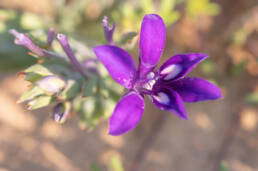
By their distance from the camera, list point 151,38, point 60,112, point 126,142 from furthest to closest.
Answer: point 126,142
point 60,112
point 151,38

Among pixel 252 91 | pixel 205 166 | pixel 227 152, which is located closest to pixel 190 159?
pixel 205 166

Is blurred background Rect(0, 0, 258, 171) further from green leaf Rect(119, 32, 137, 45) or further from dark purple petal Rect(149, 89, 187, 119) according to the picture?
dark purple petal Rect(149, 89, 187, 119)

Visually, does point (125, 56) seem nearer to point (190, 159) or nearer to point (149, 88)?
point (149, 88)

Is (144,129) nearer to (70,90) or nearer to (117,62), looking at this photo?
(70,90)

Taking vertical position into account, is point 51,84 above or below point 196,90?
above

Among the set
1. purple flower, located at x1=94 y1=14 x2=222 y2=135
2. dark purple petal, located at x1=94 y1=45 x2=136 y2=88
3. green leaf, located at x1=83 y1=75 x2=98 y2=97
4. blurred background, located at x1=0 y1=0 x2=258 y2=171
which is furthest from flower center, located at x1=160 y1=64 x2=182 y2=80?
blurred background, located at x1=0 y1=0 x2=258 y2=171

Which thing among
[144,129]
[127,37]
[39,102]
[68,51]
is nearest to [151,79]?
[127,37]
